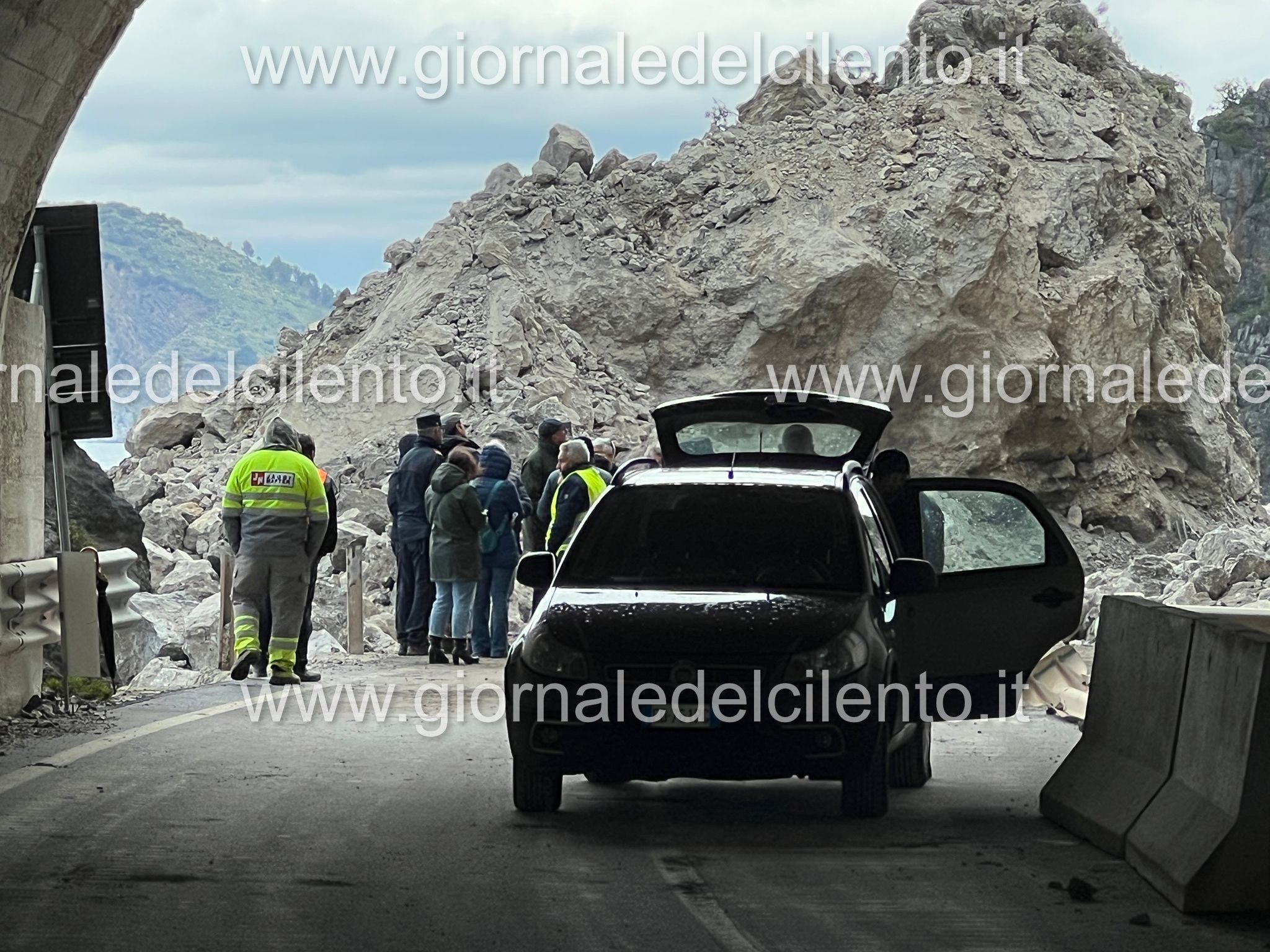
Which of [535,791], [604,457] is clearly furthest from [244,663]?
[535,791]

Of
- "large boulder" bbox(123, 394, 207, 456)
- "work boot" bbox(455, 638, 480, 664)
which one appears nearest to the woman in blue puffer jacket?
"work boot" bbox(455, 638, 480, 664)

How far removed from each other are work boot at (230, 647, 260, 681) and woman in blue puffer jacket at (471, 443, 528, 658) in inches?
146

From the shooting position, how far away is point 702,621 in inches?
293

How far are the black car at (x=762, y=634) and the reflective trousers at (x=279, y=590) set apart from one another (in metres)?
4.20

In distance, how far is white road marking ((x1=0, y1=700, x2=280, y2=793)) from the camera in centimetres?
860

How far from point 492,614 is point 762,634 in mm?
10274

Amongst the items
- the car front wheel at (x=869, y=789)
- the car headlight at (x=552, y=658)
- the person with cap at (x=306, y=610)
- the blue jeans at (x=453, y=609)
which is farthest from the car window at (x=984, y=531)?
the car headlight at (x=552, y=658)

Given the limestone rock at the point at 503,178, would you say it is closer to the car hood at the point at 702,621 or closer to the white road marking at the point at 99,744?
the white road marking at the point at 99,744

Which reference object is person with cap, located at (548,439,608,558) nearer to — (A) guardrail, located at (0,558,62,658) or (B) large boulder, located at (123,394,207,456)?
(A) guardrail, located at (0,558,62,658)

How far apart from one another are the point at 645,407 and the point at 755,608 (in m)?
27.5

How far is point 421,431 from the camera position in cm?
1731

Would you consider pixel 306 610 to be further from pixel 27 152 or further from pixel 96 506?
pixel 27 152

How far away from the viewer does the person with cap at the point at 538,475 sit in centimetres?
1739

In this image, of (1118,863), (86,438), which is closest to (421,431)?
(86,438)
